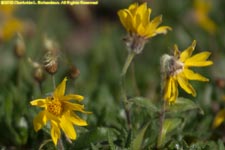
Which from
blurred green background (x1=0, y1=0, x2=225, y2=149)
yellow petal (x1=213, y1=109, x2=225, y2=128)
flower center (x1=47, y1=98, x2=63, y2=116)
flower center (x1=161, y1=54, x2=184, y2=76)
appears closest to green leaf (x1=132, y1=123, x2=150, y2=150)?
blurred green background (x1=0, y1=0, x2=225, y2=149)

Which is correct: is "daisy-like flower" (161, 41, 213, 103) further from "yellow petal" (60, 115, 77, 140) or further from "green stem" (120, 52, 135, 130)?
"yellow petal" (60, 115, 77, 140)

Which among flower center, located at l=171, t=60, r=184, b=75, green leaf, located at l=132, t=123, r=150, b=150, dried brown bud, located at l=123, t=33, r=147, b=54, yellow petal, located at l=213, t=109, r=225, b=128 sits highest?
dried brown bud, located at l=123, t=33, r=147, b=54

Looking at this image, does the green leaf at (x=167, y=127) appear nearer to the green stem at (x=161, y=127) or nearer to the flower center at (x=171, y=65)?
the green stem at (x=161, y=127)

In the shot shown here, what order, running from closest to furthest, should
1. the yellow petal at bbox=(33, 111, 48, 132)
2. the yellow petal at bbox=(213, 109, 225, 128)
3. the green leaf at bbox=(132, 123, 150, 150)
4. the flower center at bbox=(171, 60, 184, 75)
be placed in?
the yellow petal at bbox=(33, 111, 48, 132) → the flower center at bbox=(171, 60, 184, 75) → the green leaf at bbox=(132, 123, 150, 150) → the yellow petal at bbox=(213, 109, 225, 128)

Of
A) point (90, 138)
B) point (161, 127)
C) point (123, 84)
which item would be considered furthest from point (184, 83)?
point (90, 138)

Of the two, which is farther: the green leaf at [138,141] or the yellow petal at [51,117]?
the green leaf at [138,141]

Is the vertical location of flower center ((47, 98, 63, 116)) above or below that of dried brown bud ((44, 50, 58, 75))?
below

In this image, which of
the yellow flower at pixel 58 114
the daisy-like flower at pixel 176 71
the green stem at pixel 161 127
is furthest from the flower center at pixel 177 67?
the yellow flower at pixel 58 114
